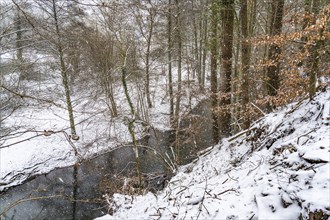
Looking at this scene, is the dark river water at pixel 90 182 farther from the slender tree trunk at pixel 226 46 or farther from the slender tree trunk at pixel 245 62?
the slender tree trunk at pixel 245 62

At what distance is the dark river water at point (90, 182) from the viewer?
990cm

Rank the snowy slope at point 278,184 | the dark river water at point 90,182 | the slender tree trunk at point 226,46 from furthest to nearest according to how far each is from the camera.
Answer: the dark river water at point 90,182 < the slender tree trunk at point 226,46 < the snowy slope at point 278,184

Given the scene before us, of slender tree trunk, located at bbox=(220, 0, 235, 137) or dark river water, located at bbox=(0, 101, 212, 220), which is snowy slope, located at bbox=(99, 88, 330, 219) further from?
dark river water, located at bbox=(0, 101, 212, 220)

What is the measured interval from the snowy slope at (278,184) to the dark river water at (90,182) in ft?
15.2

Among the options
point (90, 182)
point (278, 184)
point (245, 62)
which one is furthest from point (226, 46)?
point (90, 182)

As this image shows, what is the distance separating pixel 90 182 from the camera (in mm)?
11922

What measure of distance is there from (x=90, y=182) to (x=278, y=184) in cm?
1037

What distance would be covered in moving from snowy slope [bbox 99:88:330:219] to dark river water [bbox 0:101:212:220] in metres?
4.63

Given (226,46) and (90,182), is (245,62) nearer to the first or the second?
(226,46)

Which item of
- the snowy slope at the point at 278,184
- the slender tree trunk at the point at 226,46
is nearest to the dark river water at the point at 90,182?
the slender tree trunk at the point at 226,46

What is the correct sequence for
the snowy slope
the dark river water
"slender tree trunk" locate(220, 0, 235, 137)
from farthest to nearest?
1. the dark river water
2. "slender tree trunk" locate(220, 0, 235, 137)
3. the snowy slope

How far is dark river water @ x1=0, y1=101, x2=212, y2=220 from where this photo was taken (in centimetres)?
990

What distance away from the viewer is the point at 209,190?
4.24 m

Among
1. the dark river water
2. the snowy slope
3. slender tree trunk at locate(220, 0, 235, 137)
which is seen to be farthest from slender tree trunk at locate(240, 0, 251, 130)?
the dark river water
